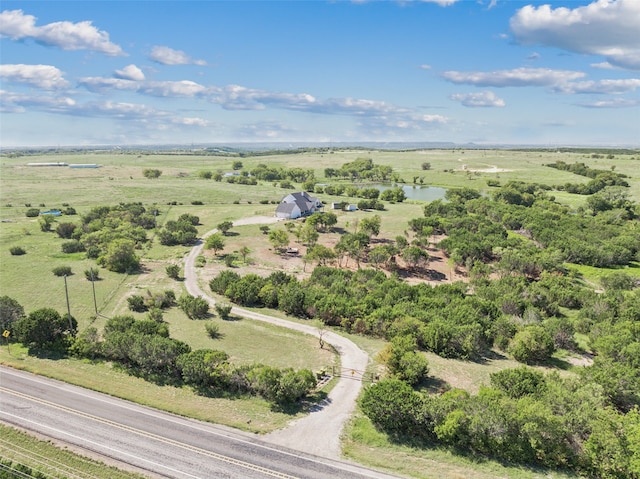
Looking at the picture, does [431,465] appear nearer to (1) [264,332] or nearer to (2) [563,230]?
(1) [264,332]

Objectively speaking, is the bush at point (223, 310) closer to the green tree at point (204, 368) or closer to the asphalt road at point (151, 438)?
the green tree at point (204, 368)

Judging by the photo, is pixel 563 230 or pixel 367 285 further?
pixel 563 230

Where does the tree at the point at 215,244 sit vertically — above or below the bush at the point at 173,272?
above

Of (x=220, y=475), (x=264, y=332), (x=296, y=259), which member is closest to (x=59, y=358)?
(x=264, y=332)

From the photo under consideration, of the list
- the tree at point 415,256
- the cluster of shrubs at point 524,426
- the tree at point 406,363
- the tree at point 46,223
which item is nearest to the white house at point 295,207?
the tree at point 415,256

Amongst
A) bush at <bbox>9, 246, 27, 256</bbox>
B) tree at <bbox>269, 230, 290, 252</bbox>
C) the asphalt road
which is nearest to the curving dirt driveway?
the asphalt road

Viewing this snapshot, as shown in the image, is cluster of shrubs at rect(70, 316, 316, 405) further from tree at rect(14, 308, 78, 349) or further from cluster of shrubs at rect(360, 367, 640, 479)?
cluster of shrubs at rect(360, 367, 640, 479)
